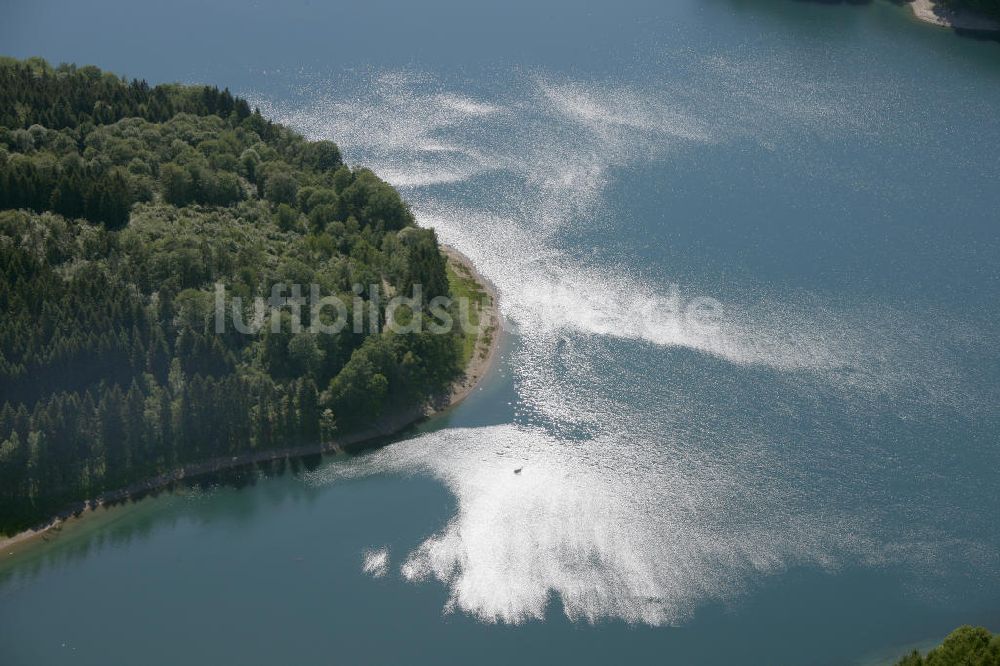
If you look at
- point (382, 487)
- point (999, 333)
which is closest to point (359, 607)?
point (382, 487)

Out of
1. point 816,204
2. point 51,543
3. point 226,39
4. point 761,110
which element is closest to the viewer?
point 51,543

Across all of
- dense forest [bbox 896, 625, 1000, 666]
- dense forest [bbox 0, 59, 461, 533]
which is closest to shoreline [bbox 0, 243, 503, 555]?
dense forest [bbox 0, 59, 461, 533]

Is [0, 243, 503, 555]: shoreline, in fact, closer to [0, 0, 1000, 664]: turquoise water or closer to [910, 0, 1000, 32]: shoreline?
[0, 0, 1000, 664]: turquoise water

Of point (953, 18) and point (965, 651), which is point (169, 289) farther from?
point (953, 18)

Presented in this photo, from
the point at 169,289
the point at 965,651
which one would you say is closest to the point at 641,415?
the point at 965,651

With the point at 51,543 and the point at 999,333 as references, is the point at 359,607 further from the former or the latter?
the point at 999,333

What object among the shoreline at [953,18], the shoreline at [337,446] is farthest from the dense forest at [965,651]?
the shoreline at [953,18]

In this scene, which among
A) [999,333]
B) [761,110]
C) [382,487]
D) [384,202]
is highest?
[761,110]
